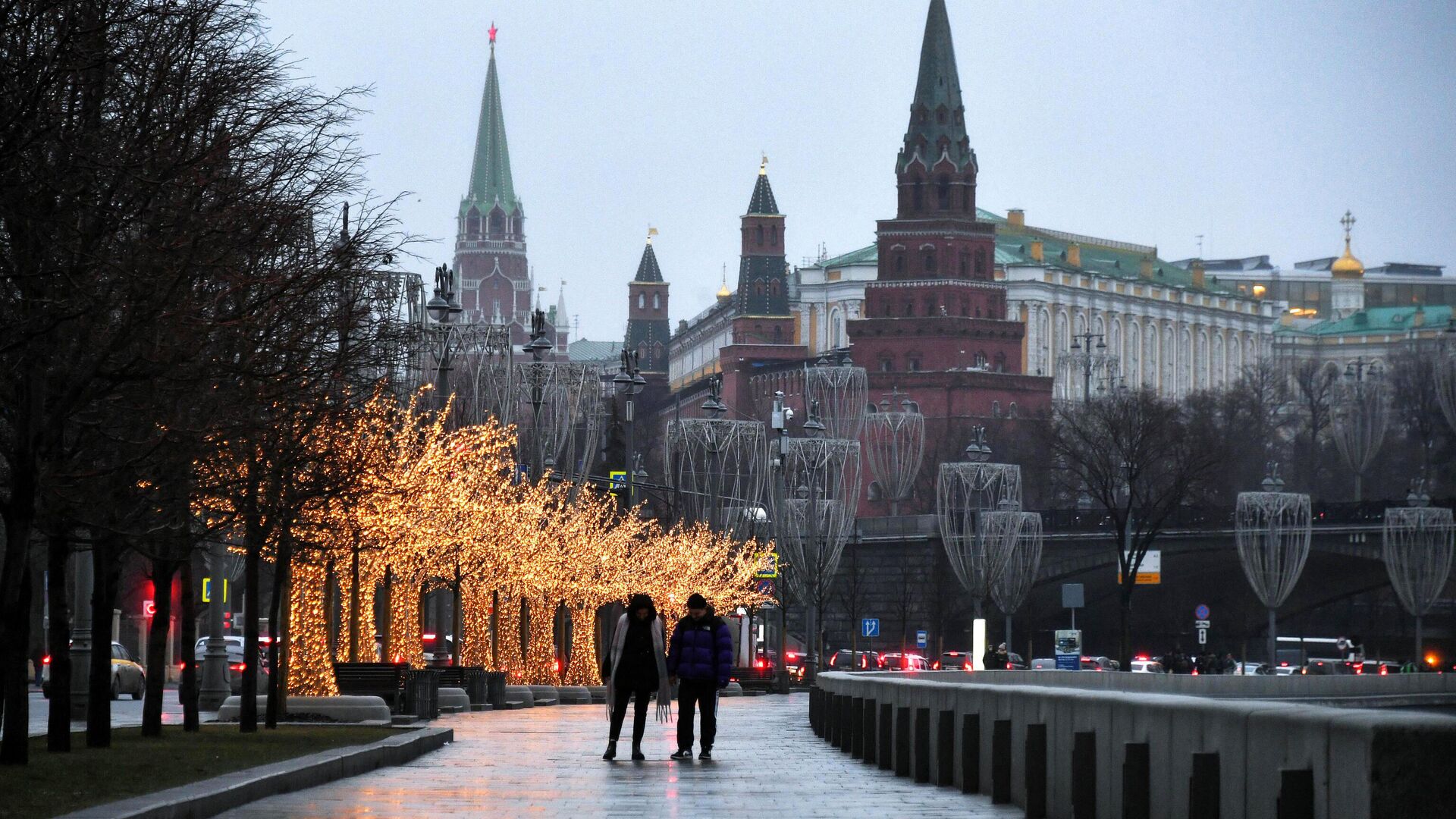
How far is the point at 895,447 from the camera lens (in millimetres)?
113625

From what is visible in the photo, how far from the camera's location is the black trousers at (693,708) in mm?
22578

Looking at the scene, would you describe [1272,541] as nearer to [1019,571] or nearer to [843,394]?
[1019,571]

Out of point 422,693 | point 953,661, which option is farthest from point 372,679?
point 953,661

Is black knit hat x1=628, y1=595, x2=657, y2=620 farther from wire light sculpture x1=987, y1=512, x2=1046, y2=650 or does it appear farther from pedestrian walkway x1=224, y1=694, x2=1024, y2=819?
wire light sculpture x1=987, y1=512, x2=1046, y2=650

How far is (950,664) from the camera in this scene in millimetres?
→ 94312

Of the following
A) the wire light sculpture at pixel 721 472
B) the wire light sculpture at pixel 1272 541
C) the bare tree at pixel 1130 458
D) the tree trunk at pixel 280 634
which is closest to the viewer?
the tree trunk at pixel 280 634

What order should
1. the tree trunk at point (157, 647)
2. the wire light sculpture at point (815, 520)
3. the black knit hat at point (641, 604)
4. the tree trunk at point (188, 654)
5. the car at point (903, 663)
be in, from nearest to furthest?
the black knit hat at point (641, 604) → the tree trunk at point (157, 647) → the tree trunk at point (188, 654) → the wire light sculpture at point (815, 520) → the car at point (903, 663)

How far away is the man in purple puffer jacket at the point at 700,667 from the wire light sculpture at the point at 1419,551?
73.8 m

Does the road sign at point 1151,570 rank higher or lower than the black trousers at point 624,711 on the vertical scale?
higher

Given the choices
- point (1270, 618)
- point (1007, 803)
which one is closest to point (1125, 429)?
point (1270, 618)

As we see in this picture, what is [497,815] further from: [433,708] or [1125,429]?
[1125,429]

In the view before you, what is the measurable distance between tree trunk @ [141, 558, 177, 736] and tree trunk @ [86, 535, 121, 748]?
0.48 metres

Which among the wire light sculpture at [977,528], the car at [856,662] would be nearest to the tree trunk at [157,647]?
the wire light sculpture at [977,528]

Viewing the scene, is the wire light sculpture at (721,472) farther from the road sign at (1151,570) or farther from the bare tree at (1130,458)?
the road sign at (1151,570)
